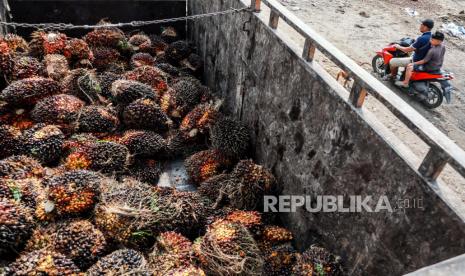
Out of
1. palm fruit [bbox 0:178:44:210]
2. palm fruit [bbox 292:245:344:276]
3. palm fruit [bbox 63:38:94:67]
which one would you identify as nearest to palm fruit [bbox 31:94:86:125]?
palm fruit [bbox 0:178:44:210]

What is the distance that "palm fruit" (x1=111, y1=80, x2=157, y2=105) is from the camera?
5.03m

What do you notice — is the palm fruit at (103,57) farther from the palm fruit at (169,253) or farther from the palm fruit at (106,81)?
the palm fruit at (169,253)

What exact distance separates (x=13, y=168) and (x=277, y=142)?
2.84 metres

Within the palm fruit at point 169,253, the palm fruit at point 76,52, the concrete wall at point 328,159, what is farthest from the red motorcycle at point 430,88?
the palm fruit at point 76,52

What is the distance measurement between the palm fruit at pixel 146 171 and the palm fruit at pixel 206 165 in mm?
398

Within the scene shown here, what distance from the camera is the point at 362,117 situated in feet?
9.64

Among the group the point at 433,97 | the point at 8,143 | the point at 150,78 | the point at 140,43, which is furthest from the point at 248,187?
the point at 140,43

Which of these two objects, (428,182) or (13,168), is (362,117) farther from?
(13,168)

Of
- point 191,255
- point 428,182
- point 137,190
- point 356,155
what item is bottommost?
point 191,255

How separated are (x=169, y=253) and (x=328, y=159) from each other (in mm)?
1653

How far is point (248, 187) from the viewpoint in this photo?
13.2ft

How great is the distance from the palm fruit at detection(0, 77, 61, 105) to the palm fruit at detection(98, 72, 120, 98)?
2.10 ft

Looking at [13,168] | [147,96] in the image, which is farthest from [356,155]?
[13,168]

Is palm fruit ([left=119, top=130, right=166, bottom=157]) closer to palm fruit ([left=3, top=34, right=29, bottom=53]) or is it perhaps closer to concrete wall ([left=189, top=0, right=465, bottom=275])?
concrete wall ([left=189, top=0, right=465, bottom=275])
